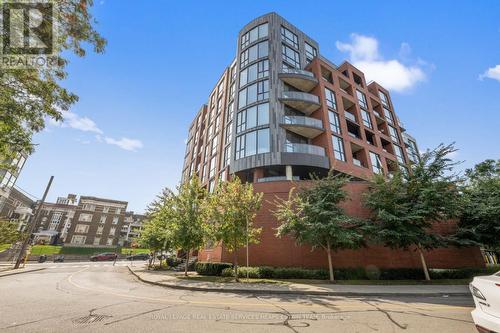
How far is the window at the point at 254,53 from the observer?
31266 mm

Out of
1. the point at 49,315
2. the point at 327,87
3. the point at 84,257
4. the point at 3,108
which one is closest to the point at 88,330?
the point at 49,315

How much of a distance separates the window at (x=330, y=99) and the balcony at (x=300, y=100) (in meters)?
1.96

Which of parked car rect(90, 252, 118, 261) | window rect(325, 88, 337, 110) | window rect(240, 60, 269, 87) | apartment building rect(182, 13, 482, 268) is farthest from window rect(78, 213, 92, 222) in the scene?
window rect(325, 88, 337, 110)

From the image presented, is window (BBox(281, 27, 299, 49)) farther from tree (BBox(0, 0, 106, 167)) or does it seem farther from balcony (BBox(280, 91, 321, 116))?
tree (BBox(0, 0, 106, 167))

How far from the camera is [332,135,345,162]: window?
26716mm

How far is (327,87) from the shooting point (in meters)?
31.0

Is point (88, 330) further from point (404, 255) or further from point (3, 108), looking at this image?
point (404, 255)

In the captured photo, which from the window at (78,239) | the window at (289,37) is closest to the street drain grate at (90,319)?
the window at (289,37)

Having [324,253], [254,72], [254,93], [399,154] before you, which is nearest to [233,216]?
[324,253]

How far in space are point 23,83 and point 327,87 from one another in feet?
100

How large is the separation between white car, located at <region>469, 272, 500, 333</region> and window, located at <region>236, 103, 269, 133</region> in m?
24.0

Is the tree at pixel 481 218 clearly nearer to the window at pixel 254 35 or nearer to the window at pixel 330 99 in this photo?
the window at pixel 330 99

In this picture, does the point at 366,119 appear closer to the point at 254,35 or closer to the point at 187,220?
the point at 254,35

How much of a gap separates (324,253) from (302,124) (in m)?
13.8
